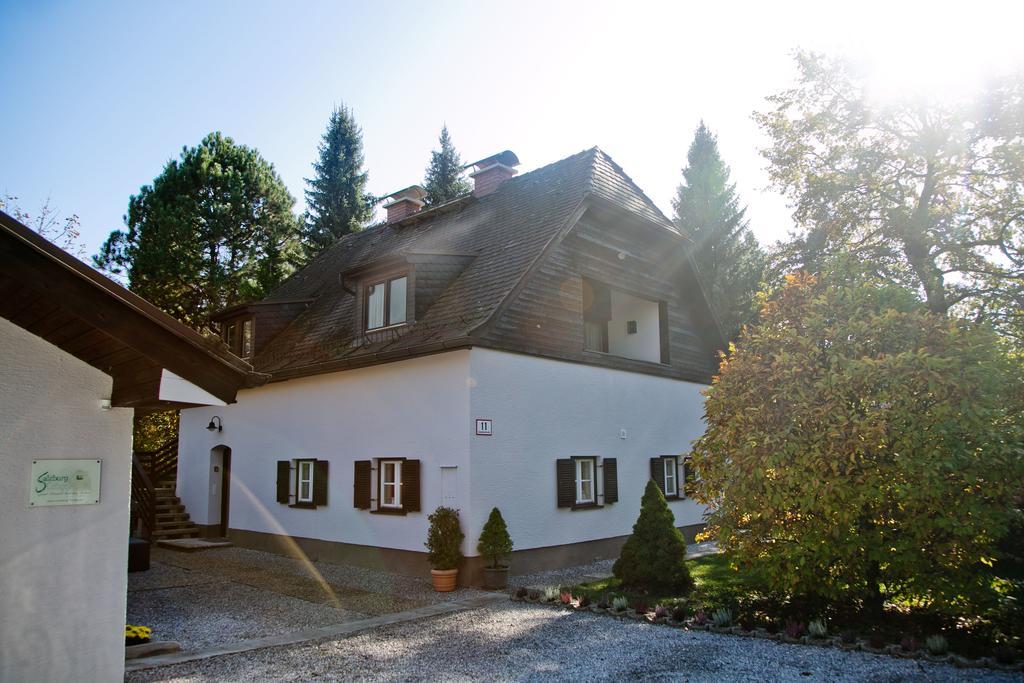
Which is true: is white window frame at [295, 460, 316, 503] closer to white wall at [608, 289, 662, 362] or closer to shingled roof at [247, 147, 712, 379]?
shingled roof at [247, 147, 712, 379]

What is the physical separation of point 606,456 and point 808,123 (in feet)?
42.1

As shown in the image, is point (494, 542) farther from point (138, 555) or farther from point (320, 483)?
point (138, 555)

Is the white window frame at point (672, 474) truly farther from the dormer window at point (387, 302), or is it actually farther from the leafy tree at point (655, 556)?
the dormer window at point (387, 302)

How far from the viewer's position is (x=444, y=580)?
10914mm

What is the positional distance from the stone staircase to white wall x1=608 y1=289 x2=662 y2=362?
464 inches

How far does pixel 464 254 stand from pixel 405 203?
26.6 ft

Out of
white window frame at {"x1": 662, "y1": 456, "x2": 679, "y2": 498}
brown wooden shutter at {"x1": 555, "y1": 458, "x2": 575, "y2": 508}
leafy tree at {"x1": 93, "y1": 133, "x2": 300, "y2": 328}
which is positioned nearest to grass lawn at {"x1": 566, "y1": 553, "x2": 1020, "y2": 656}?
brown wooden shutter at {"x1": 555, "y1": 458, "x2": 575, "y2": 508}

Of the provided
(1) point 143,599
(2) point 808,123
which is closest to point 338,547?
(1) point 143,599

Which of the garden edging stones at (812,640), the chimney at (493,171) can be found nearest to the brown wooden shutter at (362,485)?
the garden edging stones at (812,640)

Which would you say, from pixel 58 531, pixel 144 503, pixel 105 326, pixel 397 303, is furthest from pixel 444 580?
pixel 144 503

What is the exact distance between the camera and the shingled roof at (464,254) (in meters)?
12.9

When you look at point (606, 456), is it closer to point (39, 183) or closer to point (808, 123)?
point (808, 123)

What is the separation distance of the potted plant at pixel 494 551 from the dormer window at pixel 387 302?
4705mm

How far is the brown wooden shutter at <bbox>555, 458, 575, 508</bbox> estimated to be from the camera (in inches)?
501
